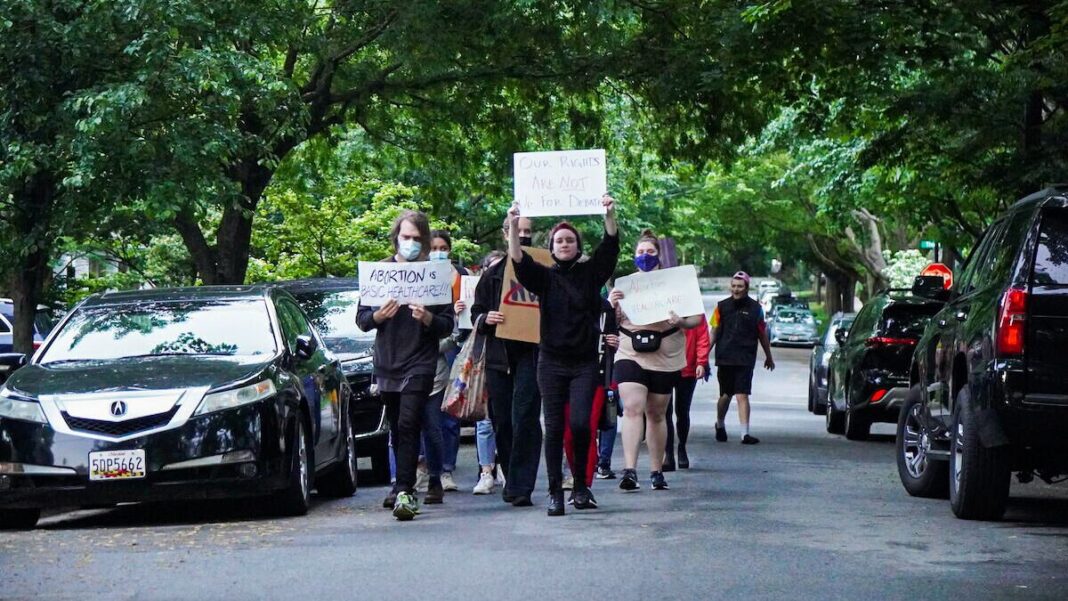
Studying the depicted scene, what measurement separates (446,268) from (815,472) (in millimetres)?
4787

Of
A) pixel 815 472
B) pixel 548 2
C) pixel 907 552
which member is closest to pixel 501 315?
pixel 907 552

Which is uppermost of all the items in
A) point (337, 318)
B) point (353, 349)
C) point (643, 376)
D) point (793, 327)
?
point (337, 318)

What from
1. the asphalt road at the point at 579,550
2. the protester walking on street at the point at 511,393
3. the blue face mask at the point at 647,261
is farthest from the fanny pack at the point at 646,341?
the protester walking on street at the point at 511,393

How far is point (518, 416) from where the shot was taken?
11.7 meters

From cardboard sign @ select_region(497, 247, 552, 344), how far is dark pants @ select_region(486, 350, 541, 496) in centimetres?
13

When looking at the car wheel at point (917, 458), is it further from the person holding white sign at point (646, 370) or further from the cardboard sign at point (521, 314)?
the cardboard sign at point (521, 314)

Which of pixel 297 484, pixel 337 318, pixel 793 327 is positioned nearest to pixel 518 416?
pixel 297 484

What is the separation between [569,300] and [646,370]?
2.01 metres

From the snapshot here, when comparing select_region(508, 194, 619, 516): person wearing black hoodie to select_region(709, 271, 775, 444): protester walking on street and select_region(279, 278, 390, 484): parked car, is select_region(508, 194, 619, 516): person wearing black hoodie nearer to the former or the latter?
select_region(279, 278, 390, 484): parked car

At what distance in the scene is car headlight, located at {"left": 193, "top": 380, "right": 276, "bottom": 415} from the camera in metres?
11.0

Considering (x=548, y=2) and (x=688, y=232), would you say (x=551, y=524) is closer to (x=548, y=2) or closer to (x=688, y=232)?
(x=548, y=2)

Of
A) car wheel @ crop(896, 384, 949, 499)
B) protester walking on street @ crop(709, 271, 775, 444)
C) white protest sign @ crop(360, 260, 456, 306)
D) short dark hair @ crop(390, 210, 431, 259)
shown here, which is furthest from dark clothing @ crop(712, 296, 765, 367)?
white protest sign @ crop(360, 260, 456, 306)

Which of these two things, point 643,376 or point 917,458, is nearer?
point 917,458

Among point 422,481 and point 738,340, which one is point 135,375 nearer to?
point 422,481
